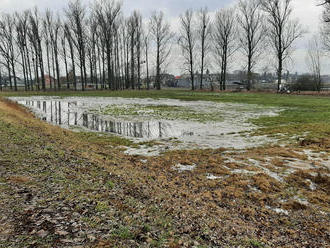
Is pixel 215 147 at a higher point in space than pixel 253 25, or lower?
lower

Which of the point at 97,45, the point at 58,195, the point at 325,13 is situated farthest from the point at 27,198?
the point at 97,45

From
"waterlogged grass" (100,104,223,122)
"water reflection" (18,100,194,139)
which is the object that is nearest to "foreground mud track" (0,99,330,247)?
"water reflection" (18,100,194,139)

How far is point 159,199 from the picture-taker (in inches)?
167

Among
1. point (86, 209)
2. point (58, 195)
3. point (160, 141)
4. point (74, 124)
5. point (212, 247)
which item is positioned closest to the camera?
point (212, 247)

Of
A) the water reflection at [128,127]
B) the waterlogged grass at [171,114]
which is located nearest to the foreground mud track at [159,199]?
the water reflection at [128,127]

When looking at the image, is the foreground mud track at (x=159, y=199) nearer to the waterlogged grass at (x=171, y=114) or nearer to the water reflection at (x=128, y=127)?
the water reflection at (x=128, y=127)

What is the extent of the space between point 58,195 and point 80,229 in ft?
3.68

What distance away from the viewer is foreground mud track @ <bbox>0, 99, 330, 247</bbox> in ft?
9.99

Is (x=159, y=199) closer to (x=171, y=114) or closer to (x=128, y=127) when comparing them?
(x=128, y=127)

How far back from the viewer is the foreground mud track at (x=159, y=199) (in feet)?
9.99

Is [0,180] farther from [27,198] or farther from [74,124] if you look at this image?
[74,124]

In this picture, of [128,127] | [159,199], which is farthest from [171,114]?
[159,199]

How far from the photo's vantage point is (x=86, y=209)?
3.52 m

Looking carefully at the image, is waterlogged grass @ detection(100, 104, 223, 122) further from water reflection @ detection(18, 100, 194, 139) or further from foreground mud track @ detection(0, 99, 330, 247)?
foreground mud track @ detection(0, 99, 330, 247)
